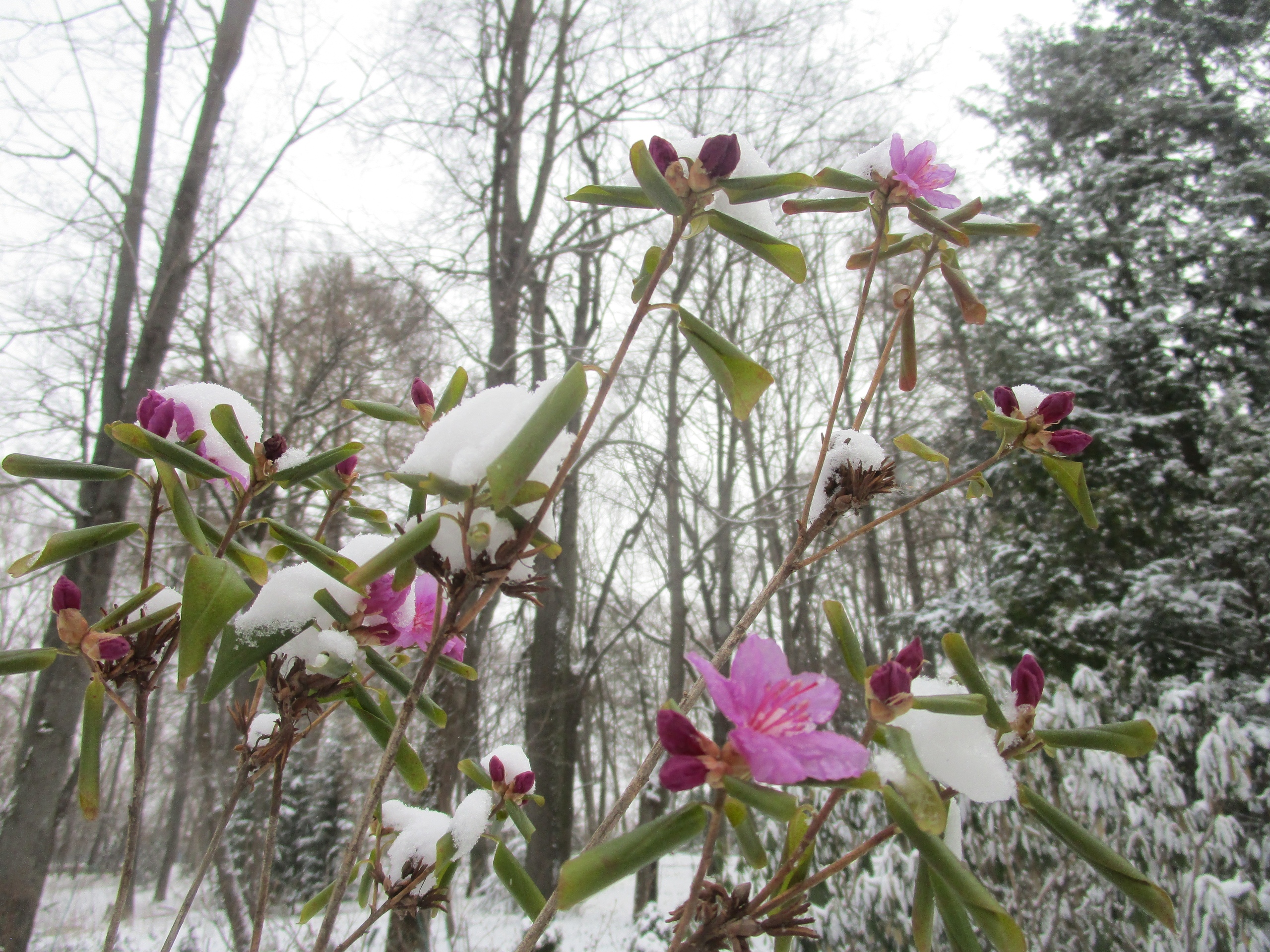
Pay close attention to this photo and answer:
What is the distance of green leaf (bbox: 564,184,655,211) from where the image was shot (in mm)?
576

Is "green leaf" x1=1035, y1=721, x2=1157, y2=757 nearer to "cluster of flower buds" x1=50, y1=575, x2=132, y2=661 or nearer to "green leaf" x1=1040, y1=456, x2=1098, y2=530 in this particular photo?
"green leaf" x1=1040, y1=456, x2=1098, y2=530

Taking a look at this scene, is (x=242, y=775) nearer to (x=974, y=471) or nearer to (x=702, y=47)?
(x=974, y=471)

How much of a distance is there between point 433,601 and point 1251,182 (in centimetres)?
815

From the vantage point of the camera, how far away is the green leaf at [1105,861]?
0.44 meters

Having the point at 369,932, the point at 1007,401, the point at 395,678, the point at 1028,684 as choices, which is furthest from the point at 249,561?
the point at 369,932

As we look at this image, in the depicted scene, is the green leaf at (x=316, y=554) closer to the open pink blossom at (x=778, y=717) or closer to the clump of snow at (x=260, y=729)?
the clump of snow at (x=260, y=729)

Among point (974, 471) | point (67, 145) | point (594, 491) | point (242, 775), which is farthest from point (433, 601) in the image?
point (594, 491)

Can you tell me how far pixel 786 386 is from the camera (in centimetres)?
946

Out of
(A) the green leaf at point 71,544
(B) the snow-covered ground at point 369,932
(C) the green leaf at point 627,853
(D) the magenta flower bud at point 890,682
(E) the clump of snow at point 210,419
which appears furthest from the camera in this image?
(B) the snow-covered ground at point 369,932

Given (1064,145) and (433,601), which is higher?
(1064,145)

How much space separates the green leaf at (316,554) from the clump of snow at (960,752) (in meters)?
0.47

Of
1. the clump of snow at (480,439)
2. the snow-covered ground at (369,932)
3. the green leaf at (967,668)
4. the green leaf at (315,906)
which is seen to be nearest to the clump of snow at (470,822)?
the green leaf at (315,906)

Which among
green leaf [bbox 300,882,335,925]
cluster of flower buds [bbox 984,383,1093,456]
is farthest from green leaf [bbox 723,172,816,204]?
green leaf [bbox 300,882,335,925]

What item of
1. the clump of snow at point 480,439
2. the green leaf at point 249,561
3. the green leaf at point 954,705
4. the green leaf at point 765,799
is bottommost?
the green leaf at point 765,799
